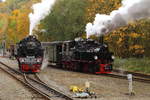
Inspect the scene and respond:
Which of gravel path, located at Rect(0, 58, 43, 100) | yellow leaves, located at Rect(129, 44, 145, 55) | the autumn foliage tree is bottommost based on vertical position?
gravel path, located at Rect(0, 58, 43, 100)

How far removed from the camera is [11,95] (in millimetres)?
13766

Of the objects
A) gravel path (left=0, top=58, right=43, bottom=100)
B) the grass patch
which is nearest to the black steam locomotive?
the grass patch

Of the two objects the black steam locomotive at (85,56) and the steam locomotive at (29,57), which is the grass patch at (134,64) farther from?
the steam locomotive at (29,57)

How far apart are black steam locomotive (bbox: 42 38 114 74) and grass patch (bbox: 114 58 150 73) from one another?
3621mm

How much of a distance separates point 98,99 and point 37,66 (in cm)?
1237

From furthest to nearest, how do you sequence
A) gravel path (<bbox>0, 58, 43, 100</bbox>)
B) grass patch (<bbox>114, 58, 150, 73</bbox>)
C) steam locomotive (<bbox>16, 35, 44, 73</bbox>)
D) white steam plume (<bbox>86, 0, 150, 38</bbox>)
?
grass patch (<bbox>114, 58, 150, 73</bbox>) < steam locomotive (<bbox>16, 35, 44, 73</bbox>) < white steam plume (<bbox>86, 0, 150, 38</bbox>) < gravel path (<bbox>0, 58, 43, 100</bbox>)

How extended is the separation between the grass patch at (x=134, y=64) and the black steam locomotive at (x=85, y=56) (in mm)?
3621

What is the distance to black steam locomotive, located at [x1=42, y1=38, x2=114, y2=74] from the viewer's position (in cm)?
2305

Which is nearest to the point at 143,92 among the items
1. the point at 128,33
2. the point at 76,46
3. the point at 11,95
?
the point at 11,95

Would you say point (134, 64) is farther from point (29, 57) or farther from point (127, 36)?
point (29, 57)

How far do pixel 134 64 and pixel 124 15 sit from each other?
1267cm

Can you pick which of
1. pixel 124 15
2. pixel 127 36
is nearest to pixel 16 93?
pixel 124 15

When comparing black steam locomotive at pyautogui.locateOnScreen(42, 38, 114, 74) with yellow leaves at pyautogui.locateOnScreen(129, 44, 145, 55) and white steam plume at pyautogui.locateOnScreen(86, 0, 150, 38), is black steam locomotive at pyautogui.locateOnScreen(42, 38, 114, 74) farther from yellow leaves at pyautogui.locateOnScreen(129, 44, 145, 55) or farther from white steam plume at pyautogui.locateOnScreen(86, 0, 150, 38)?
yellow leaves at pyautogui.locateOnScreen(129, 44, 145, 55)

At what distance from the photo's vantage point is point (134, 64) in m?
27.6
